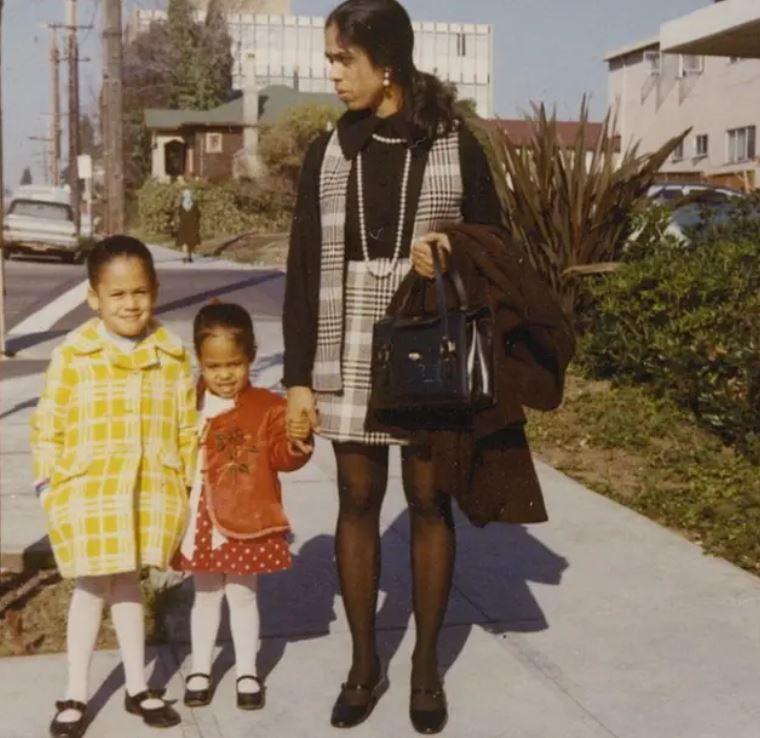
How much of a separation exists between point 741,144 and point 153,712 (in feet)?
127

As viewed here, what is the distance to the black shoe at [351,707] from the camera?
3905mm

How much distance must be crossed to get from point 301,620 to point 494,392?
5.39ft

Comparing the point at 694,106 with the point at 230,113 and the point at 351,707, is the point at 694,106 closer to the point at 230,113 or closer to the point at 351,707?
the point at 230,113

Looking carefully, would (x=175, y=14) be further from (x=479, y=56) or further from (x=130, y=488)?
(x=130, y=488)

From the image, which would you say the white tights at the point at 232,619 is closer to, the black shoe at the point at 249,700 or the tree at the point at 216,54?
the black shoe at the point at 249,700

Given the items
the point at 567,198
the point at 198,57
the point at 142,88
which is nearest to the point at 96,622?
the point at 567,198

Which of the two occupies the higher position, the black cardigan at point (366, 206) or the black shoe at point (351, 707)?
the black cardigan at point (366, 206)

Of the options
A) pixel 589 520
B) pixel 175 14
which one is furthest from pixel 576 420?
pixel 175 14

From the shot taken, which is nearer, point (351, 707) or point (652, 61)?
point (351, 707)

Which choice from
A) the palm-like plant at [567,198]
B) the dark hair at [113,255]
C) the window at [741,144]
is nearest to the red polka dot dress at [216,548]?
the dark hair at [113,255]

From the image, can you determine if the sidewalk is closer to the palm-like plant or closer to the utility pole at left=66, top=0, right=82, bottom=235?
the palm-like plant

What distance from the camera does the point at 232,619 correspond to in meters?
4.09

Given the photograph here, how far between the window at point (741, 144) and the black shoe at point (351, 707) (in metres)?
36.8

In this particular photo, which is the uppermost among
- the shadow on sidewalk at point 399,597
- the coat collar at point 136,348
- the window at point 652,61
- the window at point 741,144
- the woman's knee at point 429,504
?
the window at point 652,61
